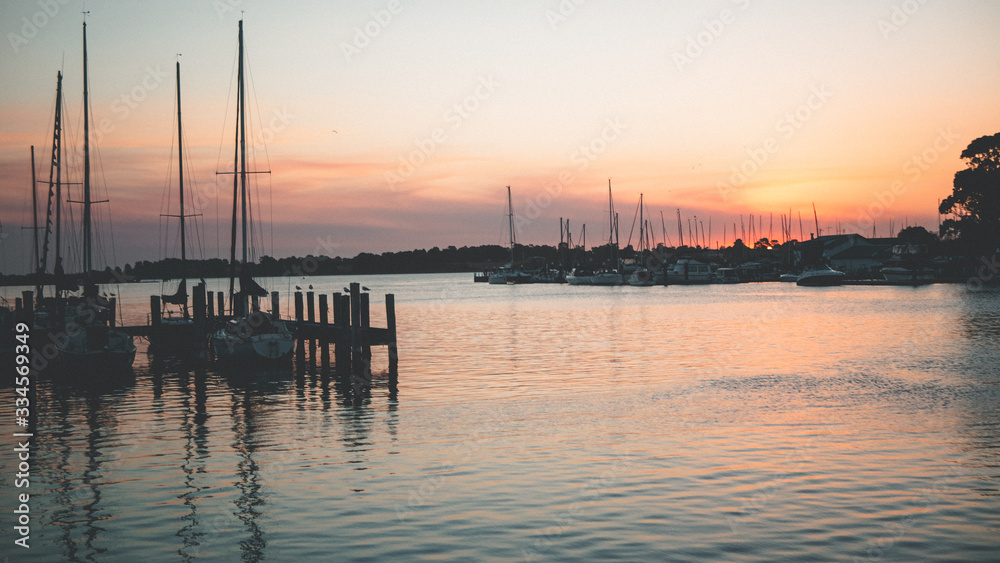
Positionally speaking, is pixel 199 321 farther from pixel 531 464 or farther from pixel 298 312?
pixel 531 464

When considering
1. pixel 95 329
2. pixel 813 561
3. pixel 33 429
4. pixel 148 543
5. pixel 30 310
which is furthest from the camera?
pixel 95 329

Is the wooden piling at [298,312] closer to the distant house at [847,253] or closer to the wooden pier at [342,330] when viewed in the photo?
the wooden pier at [342,330]

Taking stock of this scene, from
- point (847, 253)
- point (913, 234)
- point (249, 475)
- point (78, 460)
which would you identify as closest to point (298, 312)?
point (78, 460)

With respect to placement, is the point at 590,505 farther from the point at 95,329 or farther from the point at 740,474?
the point at 95,329

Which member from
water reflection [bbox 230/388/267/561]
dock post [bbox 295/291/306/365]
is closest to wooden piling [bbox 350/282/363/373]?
dock post [bbox 295/291/306/365]

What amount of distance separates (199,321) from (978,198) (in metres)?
71.3

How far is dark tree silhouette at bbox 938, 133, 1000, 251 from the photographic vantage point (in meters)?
74.9

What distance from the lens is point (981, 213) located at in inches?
3014

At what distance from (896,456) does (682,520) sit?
5.74m

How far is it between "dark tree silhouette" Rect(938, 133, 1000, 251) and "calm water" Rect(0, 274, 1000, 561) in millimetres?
52779

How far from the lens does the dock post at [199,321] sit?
111 ft

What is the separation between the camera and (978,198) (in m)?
76.8

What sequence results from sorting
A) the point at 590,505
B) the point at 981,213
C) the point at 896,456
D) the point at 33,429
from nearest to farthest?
the point at 590,505 < the point at 896,456 < the point at 33,429 < the point at 981,213

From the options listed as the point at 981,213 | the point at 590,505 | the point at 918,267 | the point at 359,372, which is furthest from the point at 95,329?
the point at 918,267
